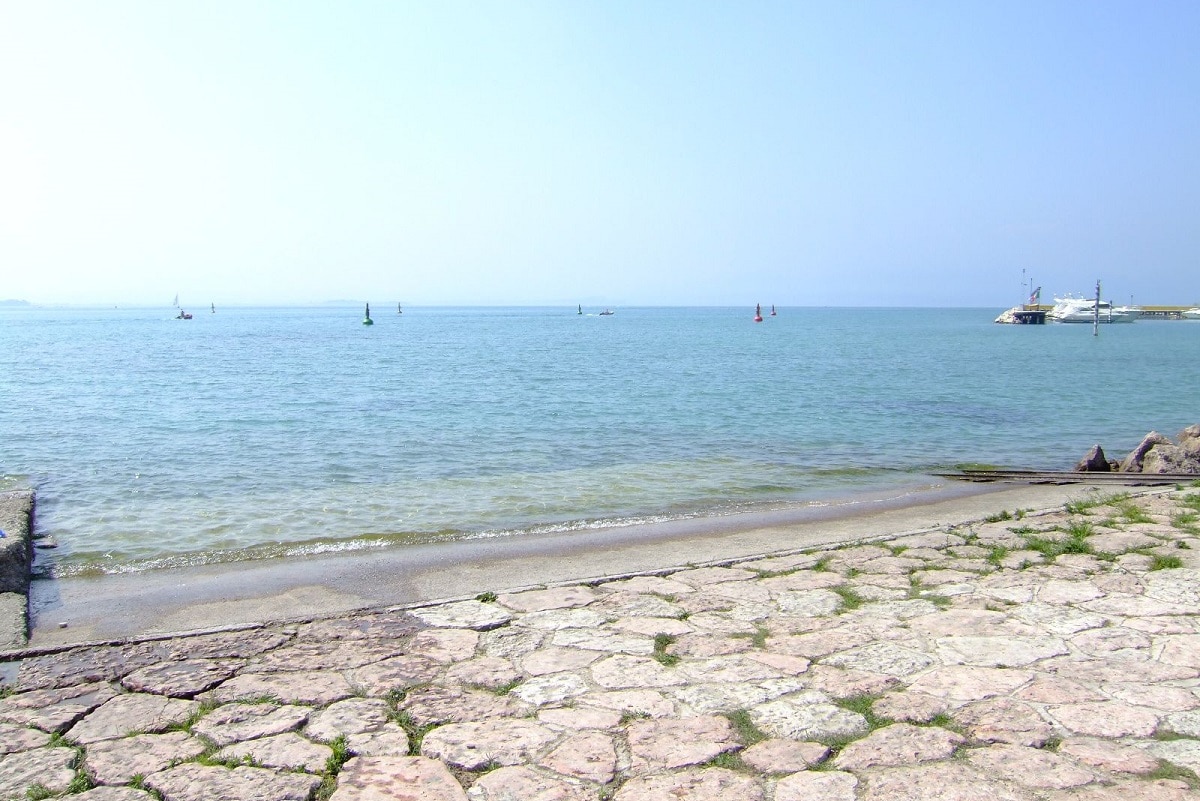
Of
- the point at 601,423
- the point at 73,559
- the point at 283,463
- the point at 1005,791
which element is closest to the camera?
the point at 1005,791

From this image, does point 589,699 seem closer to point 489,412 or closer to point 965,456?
point 965,456

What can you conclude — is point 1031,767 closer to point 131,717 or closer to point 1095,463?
point 131,717

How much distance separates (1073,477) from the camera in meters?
12.3

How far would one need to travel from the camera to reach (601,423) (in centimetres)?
1941

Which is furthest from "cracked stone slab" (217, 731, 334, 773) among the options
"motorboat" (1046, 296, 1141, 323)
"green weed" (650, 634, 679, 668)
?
"motorboat" (1046, 296, 1141, 323)

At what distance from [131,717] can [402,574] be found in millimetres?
3452

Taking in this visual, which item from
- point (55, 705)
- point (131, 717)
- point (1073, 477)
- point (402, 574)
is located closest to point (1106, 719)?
point (131, 717)

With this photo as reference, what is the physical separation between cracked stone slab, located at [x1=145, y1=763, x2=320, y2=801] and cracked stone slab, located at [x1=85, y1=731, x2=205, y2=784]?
9cm

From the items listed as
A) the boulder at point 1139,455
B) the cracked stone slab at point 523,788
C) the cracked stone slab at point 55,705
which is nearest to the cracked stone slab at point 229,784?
the cracked stone slab at point 523,788

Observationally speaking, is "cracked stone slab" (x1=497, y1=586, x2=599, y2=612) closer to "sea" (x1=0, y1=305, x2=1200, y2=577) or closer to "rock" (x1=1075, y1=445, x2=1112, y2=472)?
"sea" (x1=0, y1=305, x2=1200, y2=577)

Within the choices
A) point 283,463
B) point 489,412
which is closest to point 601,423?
point 489,412

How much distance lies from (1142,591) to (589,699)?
3.79 meters

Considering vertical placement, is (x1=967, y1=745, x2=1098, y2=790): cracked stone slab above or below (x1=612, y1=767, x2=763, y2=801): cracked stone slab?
above

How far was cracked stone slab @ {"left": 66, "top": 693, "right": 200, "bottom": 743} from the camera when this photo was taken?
3.79m
